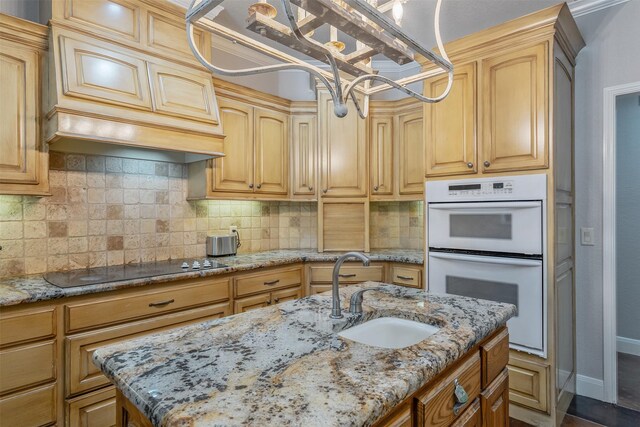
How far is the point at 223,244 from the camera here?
2945 mm

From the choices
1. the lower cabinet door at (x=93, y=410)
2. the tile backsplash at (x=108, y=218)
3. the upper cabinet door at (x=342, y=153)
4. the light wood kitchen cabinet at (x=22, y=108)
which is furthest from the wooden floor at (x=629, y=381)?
the light wood kitchen cabinet at (x=22, y=108)

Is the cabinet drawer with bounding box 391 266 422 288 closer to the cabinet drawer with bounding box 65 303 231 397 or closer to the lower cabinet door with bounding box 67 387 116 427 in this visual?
the cabinet drawer with bounding box 65 303 231 397

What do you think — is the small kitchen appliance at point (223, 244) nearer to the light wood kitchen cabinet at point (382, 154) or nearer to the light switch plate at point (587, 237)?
the light wood kitchen cabinet at point (382, 154)

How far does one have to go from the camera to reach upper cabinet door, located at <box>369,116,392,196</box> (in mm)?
3273

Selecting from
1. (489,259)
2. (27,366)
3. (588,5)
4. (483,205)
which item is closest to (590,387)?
(489,259)

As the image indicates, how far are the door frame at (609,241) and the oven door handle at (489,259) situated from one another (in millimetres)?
716

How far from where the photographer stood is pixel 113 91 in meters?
2.06

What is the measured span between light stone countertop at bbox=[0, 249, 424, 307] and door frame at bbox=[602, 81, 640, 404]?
1196mm

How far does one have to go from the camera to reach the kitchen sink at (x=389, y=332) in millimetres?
1284

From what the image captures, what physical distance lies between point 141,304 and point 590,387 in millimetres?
2987

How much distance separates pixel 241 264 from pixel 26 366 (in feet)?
4.09

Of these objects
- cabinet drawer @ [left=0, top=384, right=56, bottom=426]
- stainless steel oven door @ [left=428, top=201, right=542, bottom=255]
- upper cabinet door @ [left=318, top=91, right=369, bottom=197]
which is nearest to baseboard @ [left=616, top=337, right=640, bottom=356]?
stainless steel oven door @ [left=428, top=201, right=542, bottom=255]

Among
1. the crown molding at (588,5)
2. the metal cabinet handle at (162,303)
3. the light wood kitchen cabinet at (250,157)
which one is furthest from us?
the light wood kitchen cabinet at (250,157)

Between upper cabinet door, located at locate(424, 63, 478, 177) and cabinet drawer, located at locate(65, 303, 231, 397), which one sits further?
upper cabinet door, located at locate(424, 63, 478, 177)
